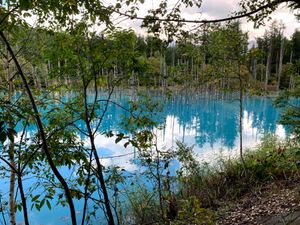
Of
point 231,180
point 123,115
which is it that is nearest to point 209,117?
point 231,180

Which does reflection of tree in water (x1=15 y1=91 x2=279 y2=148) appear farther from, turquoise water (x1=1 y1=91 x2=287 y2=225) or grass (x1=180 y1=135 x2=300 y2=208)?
grass (x1=180 y1=135 x2=300 y2=208)

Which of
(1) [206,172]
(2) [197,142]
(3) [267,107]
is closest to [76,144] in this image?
(1) [206,172]

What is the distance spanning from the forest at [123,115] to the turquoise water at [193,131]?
0.88ft

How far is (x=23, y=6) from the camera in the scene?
3.22ft

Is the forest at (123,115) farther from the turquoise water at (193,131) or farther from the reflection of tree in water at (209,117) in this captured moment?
the reflection of tree in water at (209,117)

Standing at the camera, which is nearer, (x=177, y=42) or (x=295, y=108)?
(x=177, y=42)

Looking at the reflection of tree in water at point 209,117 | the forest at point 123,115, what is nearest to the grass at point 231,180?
the forest at point 123,115

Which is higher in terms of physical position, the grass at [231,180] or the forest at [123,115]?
the forest at [123,115]

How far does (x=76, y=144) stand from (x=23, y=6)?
1034 mm

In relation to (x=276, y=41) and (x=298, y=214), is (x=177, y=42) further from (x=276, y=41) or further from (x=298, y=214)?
(x=276, y=41)

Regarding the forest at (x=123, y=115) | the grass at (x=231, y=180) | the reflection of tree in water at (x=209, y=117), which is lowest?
the reflection of tree in water at (x=209, y=117)

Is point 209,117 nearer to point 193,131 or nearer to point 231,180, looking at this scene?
point 193,131

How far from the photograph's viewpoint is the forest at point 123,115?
1634mm

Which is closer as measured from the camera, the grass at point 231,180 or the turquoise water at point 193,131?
the grass at point 231,180
